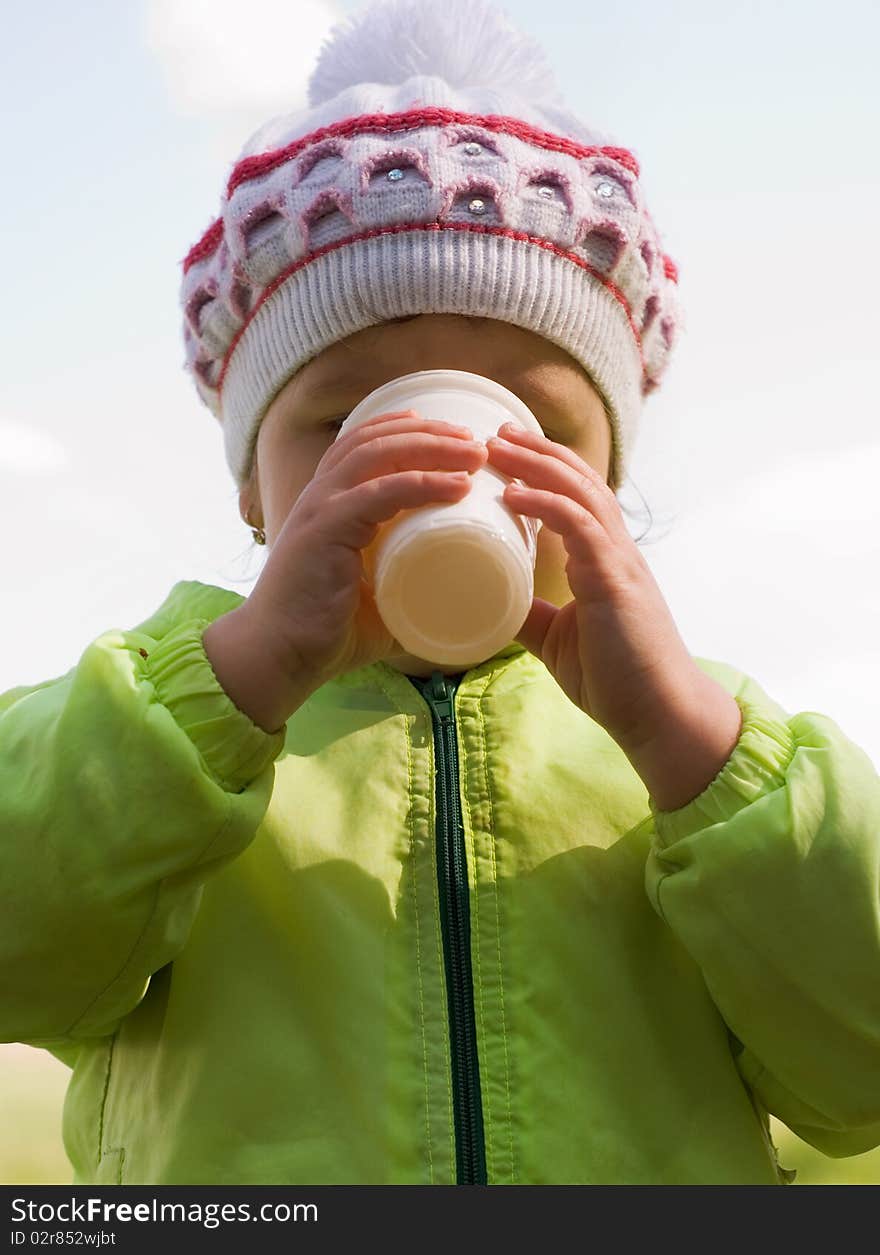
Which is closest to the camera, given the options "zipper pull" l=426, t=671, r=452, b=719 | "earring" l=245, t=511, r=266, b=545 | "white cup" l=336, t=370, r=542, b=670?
"white cup" l=336, t=370, r=542, b=670

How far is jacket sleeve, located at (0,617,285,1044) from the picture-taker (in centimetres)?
161

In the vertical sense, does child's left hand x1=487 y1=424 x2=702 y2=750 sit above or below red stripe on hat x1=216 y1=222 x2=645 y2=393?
below

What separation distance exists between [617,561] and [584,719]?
454mm

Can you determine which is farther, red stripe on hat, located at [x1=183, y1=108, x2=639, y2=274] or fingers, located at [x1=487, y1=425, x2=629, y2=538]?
red stripe on hat, located at [x1=183, y1=108, x2=639, y2=274]

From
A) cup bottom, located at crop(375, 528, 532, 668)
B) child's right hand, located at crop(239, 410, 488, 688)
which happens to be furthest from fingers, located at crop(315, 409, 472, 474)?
cup bottom, located at crop(375, 528, 532, 668)

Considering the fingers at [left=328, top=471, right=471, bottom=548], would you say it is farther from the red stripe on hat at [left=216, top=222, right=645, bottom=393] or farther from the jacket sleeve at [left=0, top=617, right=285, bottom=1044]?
the red stripe on hat at [left=216, top=222, right=645, bottom=393]

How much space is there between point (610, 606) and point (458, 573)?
23 cm

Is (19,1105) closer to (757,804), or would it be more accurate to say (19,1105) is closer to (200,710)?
(200,710)

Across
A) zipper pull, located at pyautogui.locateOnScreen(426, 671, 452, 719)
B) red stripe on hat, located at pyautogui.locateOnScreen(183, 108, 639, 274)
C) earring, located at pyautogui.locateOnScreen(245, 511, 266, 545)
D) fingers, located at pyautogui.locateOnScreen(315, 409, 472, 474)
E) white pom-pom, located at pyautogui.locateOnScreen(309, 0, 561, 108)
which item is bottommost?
zipper pull, located at pyautogui.locateOnScreen(426, 671, 452, 719)

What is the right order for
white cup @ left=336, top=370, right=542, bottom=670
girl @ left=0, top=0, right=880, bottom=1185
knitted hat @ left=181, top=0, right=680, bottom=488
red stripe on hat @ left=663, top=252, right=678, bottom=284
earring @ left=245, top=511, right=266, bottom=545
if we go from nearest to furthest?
white cup @ left=336, top=370, right=542, bottom=670 → girl @ left=0, top=0, right=880, bottom=1185 → knitted hat @ left=181, top=0, right=680, bottom=488 → earring @ left=245, top=511, right=266, bottom=545 → red stripe on hat @ left=663, top=252, right=678, bottom=284

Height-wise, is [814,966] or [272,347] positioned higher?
[272,347]
